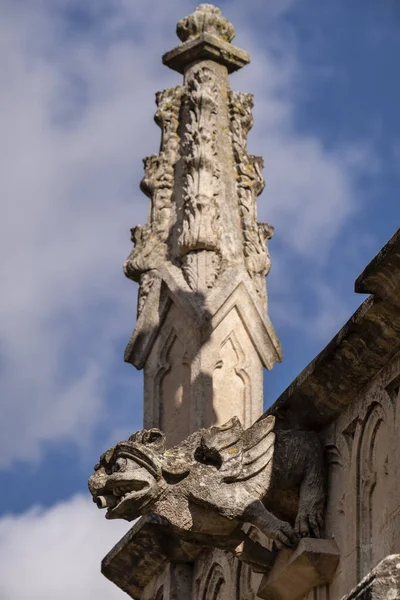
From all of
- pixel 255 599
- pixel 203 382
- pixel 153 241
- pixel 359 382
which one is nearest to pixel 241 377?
pixel 203 382

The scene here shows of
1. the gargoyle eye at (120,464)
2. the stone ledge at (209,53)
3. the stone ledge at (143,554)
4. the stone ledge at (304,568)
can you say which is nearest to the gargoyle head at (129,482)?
the gargoyle eye at (120,464)

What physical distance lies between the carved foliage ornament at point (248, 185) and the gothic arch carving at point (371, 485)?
374 cm

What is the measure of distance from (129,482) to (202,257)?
11.7 feet

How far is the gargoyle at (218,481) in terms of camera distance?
9875mm

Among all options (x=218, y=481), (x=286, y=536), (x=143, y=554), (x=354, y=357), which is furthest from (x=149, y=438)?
(x=143, y=554)

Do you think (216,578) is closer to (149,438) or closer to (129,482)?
(149,438)

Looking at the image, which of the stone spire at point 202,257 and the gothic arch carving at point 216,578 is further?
the stone spire at point 202,257

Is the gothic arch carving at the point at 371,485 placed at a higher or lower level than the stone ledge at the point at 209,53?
lower

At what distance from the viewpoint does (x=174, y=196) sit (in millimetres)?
13883

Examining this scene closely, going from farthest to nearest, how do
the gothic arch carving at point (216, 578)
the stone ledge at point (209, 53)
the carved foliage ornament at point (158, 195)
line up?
the stone ledge at point (209, 53), the carved foliage ornament at point (158, 195), the gothic arch carving at point (216, 578)

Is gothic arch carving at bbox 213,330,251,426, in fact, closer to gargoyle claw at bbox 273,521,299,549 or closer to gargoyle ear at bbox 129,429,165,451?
gargoyle ear at bbox 129,429,165,451

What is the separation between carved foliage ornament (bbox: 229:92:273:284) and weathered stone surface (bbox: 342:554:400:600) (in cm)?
663

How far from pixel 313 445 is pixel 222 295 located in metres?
2.98

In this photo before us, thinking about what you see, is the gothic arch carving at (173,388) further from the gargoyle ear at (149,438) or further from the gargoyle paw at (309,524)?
the gargoyle paw at (309,524)
